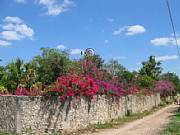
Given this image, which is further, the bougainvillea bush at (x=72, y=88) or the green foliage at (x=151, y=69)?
the green foliage at (x=151, y=69)

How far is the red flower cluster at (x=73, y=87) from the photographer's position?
18106 mm

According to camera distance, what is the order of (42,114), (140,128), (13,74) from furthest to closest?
(13,74)
(140,128)
(42,114)

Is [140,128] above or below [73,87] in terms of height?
below

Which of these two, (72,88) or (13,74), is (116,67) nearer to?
(13,74)

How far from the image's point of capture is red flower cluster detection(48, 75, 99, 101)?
18.1 m

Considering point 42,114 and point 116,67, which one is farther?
point 116,67

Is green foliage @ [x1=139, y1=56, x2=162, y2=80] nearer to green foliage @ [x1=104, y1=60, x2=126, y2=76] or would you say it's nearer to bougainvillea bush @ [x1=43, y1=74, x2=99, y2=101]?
green foliage @ [x1=104, y1=60, x2=126, y2=76]

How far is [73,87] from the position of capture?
740 inches

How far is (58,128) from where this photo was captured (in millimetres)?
17703

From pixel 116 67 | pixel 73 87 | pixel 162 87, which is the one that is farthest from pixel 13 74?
pixel 162 87

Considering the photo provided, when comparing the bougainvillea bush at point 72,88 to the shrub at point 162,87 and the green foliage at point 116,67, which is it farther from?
the shrub at point 162,87

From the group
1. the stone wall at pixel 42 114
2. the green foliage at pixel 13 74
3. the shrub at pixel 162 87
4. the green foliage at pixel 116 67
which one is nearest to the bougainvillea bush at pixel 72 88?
the stone wall at pixel 42 114

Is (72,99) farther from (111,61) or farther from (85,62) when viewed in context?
(111,61)

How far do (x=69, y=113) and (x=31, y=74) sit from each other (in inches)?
250
